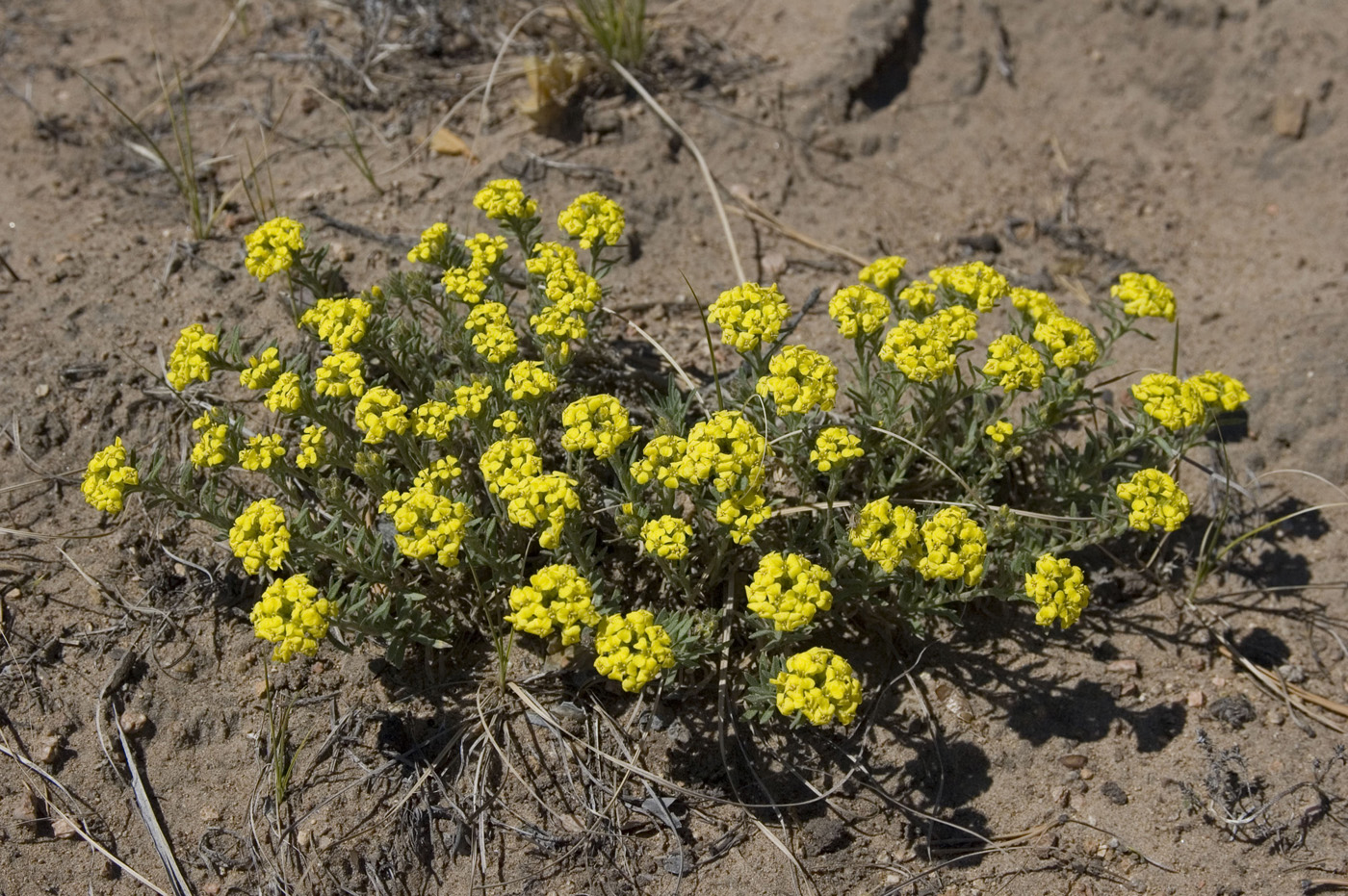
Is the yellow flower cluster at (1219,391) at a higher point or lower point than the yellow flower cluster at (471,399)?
higher

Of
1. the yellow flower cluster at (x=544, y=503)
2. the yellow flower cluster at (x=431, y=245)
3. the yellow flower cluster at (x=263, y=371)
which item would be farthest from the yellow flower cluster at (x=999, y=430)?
the yellow flower cluster at (x=263, y=371)

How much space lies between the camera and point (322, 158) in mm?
6594

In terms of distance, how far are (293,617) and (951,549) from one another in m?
2.41

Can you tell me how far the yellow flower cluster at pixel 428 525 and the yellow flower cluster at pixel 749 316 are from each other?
130cm

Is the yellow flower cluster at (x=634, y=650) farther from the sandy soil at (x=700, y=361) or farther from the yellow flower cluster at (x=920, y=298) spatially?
the yellow flower cluster at (x=920, y=298)

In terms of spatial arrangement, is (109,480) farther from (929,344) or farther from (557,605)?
(929,344)

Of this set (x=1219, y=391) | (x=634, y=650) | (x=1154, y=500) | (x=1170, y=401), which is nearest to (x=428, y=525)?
(x=634, y=650)

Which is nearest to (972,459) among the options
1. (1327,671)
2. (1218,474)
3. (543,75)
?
(1218,474)

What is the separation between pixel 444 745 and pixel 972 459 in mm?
2684

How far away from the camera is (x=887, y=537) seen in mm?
4012

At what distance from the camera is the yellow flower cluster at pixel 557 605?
3.63 metres

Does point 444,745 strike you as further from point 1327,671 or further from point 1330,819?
point 1327,671

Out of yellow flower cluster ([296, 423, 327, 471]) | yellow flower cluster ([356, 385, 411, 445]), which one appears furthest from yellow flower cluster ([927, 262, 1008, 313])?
yellow flower cluster ([296, 423, 327, 471])

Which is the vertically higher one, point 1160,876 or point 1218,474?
point 1218,474
